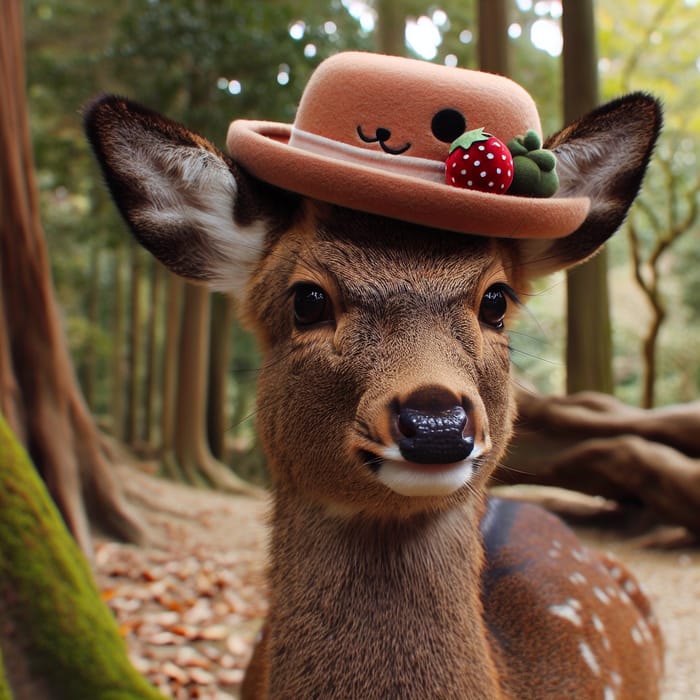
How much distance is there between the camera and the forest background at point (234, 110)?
7102 millimetres

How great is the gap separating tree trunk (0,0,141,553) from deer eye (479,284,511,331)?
305cm

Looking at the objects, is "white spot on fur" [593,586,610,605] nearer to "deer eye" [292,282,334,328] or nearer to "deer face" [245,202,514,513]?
"deer face" [245,202,514,513]

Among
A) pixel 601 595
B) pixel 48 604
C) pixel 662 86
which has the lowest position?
pixel 601 595

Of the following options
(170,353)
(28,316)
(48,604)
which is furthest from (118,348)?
(48,604)

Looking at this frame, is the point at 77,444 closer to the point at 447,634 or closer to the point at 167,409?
the point at 447,634

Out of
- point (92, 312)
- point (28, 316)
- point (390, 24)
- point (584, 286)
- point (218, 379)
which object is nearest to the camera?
point (28, 316)

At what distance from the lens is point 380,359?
4.54 feet

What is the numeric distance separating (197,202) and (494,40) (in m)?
3.72

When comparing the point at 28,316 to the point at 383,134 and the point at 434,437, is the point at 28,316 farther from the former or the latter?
the point at 434,437

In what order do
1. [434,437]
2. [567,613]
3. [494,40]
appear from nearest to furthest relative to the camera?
1. [434,437]
2. [567,613]
3. [494,40]

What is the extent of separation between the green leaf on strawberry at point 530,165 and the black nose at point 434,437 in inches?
20.8

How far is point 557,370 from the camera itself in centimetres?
1495

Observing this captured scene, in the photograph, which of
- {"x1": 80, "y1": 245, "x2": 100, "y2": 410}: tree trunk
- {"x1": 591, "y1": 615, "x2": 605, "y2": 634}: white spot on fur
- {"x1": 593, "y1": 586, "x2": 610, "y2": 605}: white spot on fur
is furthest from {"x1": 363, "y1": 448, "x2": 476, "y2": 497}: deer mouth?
{"x1": 80, "y1": 245, "x2": 100, "y2": 410}: tree trunk

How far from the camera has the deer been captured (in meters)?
1.42
